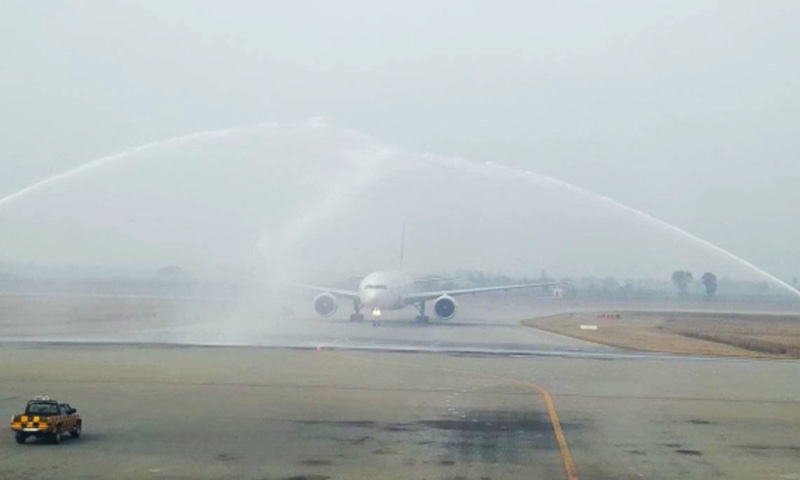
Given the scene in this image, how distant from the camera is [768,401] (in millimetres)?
36906

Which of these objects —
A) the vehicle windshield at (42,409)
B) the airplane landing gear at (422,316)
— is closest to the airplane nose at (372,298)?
the airplane landing gear at (422,316)

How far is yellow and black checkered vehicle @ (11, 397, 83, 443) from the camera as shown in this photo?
2453cm

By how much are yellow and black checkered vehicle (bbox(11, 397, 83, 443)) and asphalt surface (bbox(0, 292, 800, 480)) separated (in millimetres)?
375

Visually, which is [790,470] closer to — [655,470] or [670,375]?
[655,470]

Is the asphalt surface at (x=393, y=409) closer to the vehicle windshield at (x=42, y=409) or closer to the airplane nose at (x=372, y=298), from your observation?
the vehicle windshield at (x=42, y=409)

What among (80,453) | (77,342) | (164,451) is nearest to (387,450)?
(164,451)

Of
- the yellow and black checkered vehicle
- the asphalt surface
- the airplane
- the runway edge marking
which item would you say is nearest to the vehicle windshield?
the yellow and black checkered vehicle

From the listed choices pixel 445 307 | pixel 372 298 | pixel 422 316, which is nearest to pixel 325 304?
pixel 372 298

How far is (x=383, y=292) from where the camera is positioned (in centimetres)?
8231

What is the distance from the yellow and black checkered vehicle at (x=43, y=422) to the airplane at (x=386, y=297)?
56.9 metres

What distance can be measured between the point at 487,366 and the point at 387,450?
22865 mm

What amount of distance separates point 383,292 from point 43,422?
2290 inches

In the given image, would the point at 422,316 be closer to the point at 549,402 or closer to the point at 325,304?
the point at 325,304

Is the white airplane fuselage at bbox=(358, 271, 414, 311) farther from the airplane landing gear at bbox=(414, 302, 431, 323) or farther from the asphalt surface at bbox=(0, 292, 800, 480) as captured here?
the asphalt surface at bbox=(0, 292, 800, 480)
